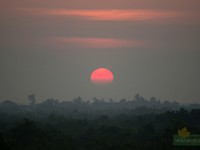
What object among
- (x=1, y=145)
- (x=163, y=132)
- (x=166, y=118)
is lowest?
(x=1, y=145)

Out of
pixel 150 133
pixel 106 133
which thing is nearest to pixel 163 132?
pixel 150 133

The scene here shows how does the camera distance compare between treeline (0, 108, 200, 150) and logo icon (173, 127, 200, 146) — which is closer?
logo icon (173, 127, 200, 146)

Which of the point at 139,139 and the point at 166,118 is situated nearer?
the point at 139,139

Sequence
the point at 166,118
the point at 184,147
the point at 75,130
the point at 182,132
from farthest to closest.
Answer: the point at 166,118, the point at 75,130, the point at 182,132, the point at 184,147

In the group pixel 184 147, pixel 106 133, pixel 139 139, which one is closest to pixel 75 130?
pixel 106 133

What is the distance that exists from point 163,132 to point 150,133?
142 inches

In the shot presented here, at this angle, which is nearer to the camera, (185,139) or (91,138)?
(185,139)

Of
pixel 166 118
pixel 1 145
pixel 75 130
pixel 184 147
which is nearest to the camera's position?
pixel 1 145

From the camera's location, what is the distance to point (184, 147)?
8394cm

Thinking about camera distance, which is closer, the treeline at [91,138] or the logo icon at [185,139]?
the logo icon at [185,139]

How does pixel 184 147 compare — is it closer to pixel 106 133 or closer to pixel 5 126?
pixel 106 133

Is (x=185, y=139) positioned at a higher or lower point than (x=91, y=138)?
lower

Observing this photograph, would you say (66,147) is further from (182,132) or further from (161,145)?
(182,132)

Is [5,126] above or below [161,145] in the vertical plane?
above
